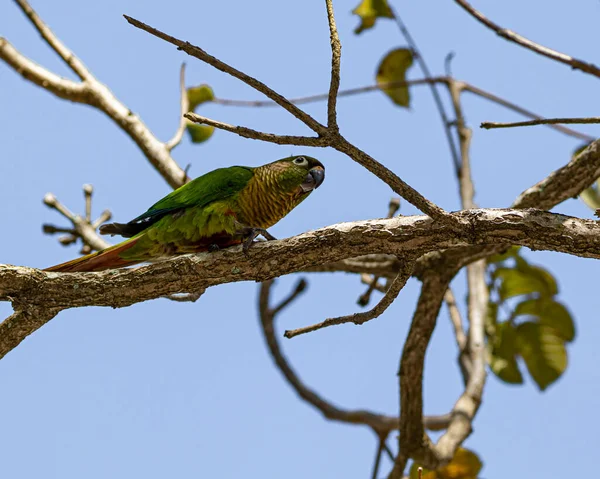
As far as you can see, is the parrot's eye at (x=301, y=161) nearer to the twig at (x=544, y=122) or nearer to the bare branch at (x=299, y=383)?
the bare branch at (x=299, y=383)

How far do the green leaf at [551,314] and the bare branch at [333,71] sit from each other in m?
Result: 3.70

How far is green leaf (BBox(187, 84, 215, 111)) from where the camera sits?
6.33 m

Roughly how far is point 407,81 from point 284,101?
4.25 meters

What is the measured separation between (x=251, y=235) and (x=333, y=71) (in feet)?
4.38

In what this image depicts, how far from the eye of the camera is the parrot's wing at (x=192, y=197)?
15.2 ft

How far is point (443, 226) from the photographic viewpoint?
327 cm

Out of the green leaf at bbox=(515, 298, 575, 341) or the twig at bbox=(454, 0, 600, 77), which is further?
the green leaf at bbox=(515, 298, 575, 341)

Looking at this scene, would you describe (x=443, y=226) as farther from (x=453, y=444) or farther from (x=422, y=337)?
(x=453, y=444)

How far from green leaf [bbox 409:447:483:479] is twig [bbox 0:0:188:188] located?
118 inches

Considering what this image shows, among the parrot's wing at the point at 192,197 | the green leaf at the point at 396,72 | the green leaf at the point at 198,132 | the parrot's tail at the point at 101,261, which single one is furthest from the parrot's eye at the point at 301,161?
the green leaf at the point at 396,72

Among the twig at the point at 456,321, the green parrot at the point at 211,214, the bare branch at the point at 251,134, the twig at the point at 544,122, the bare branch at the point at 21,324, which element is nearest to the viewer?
the bare branch at the point at 251,134

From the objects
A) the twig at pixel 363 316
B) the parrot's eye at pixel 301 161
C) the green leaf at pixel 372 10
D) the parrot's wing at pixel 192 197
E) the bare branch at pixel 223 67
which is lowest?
the twig at pixel 363 316

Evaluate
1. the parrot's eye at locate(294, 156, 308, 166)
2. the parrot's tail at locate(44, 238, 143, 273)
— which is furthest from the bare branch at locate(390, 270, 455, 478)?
the parrot's tail at locate(44, 238, 143, 273)

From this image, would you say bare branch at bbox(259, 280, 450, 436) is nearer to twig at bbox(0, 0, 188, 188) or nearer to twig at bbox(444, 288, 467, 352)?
twig at bbox(444, 288, 467, 352)
